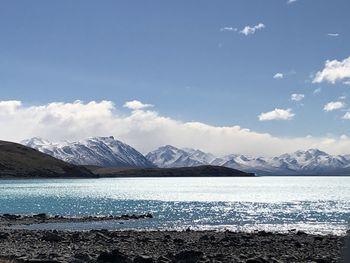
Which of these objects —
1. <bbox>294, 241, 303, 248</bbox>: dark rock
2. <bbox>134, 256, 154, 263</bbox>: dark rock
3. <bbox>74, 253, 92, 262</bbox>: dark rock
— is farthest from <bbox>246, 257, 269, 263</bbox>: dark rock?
<bbox>294, 241, 303, 248</bbox>: dark rock

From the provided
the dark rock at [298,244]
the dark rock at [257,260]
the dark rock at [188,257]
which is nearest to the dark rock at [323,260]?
the dark rock at [257,260]

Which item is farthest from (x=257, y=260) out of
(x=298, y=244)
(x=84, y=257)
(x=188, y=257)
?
(x=298, y=244)

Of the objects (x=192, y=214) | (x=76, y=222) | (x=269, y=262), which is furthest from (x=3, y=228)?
(x=269, y=262)

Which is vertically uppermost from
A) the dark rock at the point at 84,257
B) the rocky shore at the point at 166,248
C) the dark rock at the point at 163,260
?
the dark rock at the point at 84,257

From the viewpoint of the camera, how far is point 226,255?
4084 centimetres

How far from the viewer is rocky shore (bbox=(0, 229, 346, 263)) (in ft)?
120

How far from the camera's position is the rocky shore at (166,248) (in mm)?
36500

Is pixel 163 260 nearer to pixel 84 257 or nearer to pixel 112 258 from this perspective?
pixel 112 258

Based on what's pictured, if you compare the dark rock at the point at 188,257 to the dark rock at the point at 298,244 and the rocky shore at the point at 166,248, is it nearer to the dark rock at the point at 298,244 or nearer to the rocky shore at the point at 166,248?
the rocky shore at the point at 166,248

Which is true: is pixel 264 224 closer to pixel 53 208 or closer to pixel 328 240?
pixel 328 240

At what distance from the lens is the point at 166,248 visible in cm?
4600

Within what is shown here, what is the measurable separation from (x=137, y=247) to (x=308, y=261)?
51.9 ft

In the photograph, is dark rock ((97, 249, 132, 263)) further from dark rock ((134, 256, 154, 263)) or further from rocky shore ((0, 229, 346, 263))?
dark rock ((134, 256, 154, 263))

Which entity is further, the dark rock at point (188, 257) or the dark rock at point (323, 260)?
the dark rock at point (323, 260)
